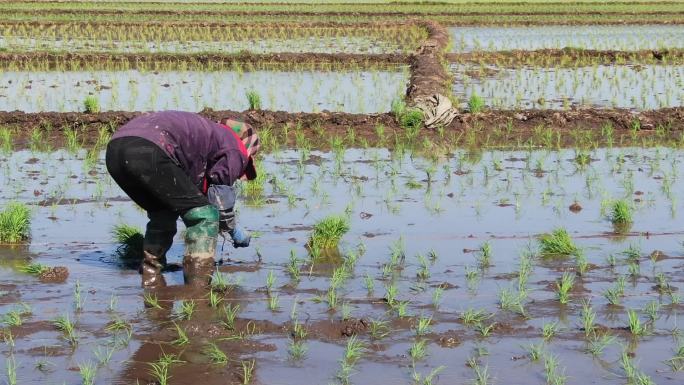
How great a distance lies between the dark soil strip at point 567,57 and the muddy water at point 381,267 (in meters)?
6.24

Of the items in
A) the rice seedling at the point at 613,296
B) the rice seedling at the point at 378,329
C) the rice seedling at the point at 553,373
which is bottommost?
the rice seedling at the point at 553,373

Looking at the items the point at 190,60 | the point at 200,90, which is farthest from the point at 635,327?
the point at 190,60

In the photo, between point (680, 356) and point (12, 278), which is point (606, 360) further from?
point (12, 278)

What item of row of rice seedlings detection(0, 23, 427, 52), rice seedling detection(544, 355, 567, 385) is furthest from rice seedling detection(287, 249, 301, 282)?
row of rice seedlings detection(0, 23, 427, 52)

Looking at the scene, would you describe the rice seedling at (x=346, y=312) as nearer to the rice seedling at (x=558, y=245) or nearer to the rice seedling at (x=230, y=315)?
the rice seedling at (x=230, y=315)

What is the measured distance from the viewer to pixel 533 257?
5141 mm

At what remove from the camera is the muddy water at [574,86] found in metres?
10.4

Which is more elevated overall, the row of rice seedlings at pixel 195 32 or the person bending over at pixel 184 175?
the row of rice seedlings at pixel 195 32

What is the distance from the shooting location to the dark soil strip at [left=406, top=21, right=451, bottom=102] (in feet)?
34.0

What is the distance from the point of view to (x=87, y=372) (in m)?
3.35

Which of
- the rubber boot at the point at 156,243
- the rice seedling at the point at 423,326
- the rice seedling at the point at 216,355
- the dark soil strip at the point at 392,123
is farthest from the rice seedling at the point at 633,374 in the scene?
the dark soil strip at the point at 392,123

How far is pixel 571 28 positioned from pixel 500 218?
1441cm

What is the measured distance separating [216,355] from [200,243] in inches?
39.8

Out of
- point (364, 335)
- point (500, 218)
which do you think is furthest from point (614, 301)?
point (500, 218)
